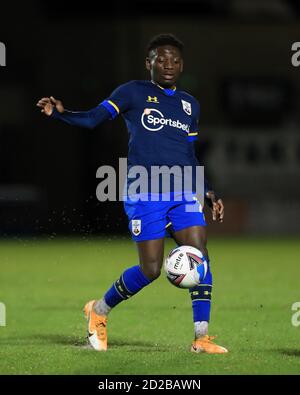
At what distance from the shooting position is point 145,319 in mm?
9992

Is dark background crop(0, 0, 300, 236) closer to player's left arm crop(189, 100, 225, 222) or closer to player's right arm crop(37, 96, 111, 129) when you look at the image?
player's left arm crop(189, 100, 225, 222)

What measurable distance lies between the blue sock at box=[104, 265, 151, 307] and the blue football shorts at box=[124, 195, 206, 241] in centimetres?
28

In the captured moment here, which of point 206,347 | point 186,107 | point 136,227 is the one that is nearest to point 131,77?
point 186,107

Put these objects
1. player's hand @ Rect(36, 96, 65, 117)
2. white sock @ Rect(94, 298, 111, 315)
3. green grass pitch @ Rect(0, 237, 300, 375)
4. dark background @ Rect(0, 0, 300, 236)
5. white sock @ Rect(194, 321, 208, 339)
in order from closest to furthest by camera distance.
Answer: green grass pitch @ Rect(0, 237, 300, 375) → player's hand @ Rect(36, 96, 65, 117) → white sock @ Rect(194, 321, 208, 339) → white sock @ Rect(94, 298, 111, 315) → dark background @ Rect(0, 0, 300, 236)

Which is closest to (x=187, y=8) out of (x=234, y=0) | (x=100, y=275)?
(x=234, y=0)

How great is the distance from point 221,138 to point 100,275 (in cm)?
1305

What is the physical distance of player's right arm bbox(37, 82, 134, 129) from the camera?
7461mm

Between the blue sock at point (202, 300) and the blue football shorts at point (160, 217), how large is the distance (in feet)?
1.15

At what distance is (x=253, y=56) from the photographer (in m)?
27.1

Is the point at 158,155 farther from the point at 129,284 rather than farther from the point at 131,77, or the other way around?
the point at 131,77

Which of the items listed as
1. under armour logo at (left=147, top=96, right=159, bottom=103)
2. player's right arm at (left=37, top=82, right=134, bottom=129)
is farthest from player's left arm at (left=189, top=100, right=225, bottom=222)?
player's right arm at (left=37, top=82, right=134, bottom=129)

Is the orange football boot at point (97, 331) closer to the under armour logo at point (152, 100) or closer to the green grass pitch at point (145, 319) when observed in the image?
the green grass pitch at point (145, 319)

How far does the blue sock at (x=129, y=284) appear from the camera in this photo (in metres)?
7.86

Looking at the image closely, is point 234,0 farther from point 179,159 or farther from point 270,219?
point 179,159
